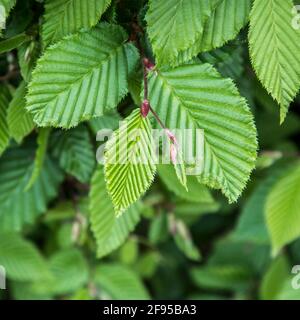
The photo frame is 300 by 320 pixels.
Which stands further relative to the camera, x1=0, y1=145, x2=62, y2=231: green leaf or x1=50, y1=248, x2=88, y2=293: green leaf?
x1=50, y1=248, x2=88, y2=293: green leaf

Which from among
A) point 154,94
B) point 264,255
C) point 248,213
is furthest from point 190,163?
point 264,255

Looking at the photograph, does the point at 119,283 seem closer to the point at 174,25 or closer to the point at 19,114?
the point at 19,114

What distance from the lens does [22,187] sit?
4.57 ft

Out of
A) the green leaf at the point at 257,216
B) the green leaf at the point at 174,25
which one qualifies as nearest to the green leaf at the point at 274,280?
the green leaf at the point at 257,216

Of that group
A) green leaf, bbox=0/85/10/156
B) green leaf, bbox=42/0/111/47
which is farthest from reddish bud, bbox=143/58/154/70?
green leaf, bbox=0/85/10/156

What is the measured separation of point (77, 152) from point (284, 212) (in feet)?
1.92

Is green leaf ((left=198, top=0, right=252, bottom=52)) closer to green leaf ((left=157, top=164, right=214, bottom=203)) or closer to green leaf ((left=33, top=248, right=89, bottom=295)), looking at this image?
green leaf ((left=157, top=164, right=214, bottom=203))

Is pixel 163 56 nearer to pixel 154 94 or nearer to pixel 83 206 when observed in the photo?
pixel 154 94

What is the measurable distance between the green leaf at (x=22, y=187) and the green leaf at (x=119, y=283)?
0.40 meters

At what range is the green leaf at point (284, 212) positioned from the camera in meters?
1.40

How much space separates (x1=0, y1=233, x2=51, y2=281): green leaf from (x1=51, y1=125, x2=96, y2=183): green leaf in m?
0.46

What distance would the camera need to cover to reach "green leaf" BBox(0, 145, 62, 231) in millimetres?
1358

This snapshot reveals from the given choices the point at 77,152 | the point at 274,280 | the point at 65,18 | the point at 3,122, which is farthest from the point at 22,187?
the point at 274,280
